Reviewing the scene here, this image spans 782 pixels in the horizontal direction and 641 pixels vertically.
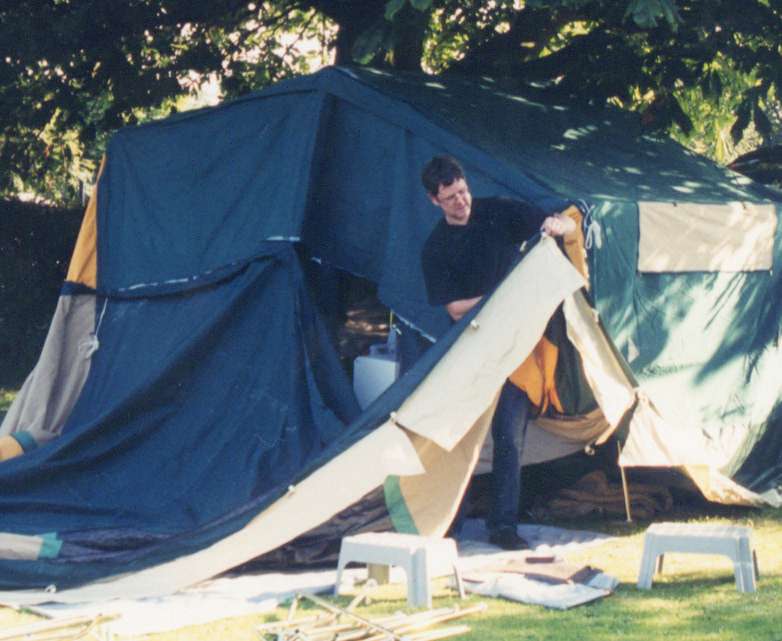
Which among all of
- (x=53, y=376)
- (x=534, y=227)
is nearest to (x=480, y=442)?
(x=534, y=227)

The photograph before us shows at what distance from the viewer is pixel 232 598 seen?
456cm

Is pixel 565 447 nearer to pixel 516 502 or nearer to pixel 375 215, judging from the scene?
pixel 516 502

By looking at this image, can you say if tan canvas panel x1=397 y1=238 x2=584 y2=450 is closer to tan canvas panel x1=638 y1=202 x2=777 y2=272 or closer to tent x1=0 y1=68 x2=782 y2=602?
tent x1=0 y1=68 x2=782 y2=602

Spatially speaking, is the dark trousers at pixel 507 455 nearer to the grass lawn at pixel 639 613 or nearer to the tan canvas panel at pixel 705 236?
the grass lawn at pixel 639 613

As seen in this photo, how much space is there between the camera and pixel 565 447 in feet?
18.9

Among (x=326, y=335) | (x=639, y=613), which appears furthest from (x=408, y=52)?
(x=639, y=613)

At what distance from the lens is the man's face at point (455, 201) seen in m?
5.17

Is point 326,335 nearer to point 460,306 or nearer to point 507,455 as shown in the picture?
point 460,306

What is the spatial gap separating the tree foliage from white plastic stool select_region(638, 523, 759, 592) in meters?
2.93

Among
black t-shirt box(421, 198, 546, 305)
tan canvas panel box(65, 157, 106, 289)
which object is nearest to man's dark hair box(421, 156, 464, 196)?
black t-shirt box(421, 198, 546, 305)

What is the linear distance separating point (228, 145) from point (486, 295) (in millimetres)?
2246

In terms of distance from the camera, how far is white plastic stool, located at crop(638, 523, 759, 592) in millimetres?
4488

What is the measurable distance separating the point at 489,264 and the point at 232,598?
1613mm

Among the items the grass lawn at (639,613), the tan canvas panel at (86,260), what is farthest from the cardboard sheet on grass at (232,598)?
the tan canvas panel at (86,260)
